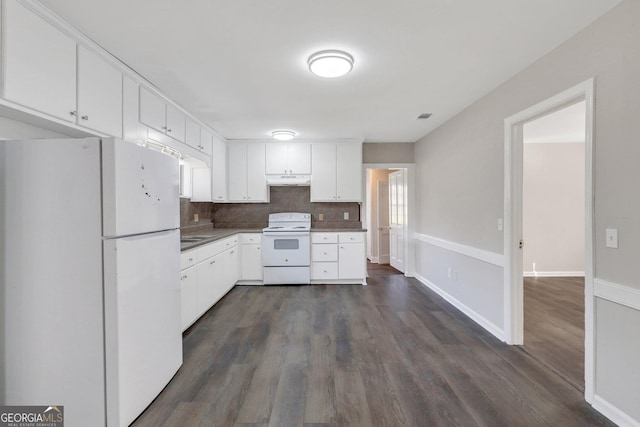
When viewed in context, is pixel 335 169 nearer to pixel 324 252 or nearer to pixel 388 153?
pixel 388 153

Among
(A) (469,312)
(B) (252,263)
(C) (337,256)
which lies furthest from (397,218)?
(B) (252,263)

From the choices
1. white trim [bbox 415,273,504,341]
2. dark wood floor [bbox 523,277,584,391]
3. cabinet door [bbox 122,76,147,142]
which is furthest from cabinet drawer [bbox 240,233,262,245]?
dark wood floor [bbox 523,277,584,391]

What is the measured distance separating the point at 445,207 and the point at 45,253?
13.1 ft

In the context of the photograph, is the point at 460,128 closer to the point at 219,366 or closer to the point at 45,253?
the point at 219,366

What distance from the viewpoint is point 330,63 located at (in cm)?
211

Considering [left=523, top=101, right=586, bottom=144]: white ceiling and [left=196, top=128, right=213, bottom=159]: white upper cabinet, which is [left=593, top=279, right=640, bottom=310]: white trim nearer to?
[left=523, top=101, right=586, bottom=144]: white ceiling

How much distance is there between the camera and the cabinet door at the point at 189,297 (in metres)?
2.69

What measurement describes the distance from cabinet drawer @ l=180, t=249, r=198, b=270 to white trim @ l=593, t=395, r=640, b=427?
10.6ft

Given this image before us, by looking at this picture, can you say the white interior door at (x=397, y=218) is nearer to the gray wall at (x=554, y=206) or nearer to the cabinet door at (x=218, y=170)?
the gray wall at (x=554, y=206)

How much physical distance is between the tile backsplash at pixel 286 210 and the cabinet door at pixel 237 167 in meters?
0.41

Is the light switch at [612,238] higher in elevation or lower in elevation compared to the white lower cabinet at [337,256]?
higher

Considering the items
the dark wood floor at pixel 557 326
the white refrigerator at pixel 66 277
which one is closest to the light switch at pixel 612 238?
the dark wood floor at pixel 557 326

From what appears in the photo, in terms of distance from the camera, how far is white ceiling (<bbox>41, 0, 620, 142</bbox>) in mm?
1630

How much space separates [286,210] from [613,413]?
4.30 meters
